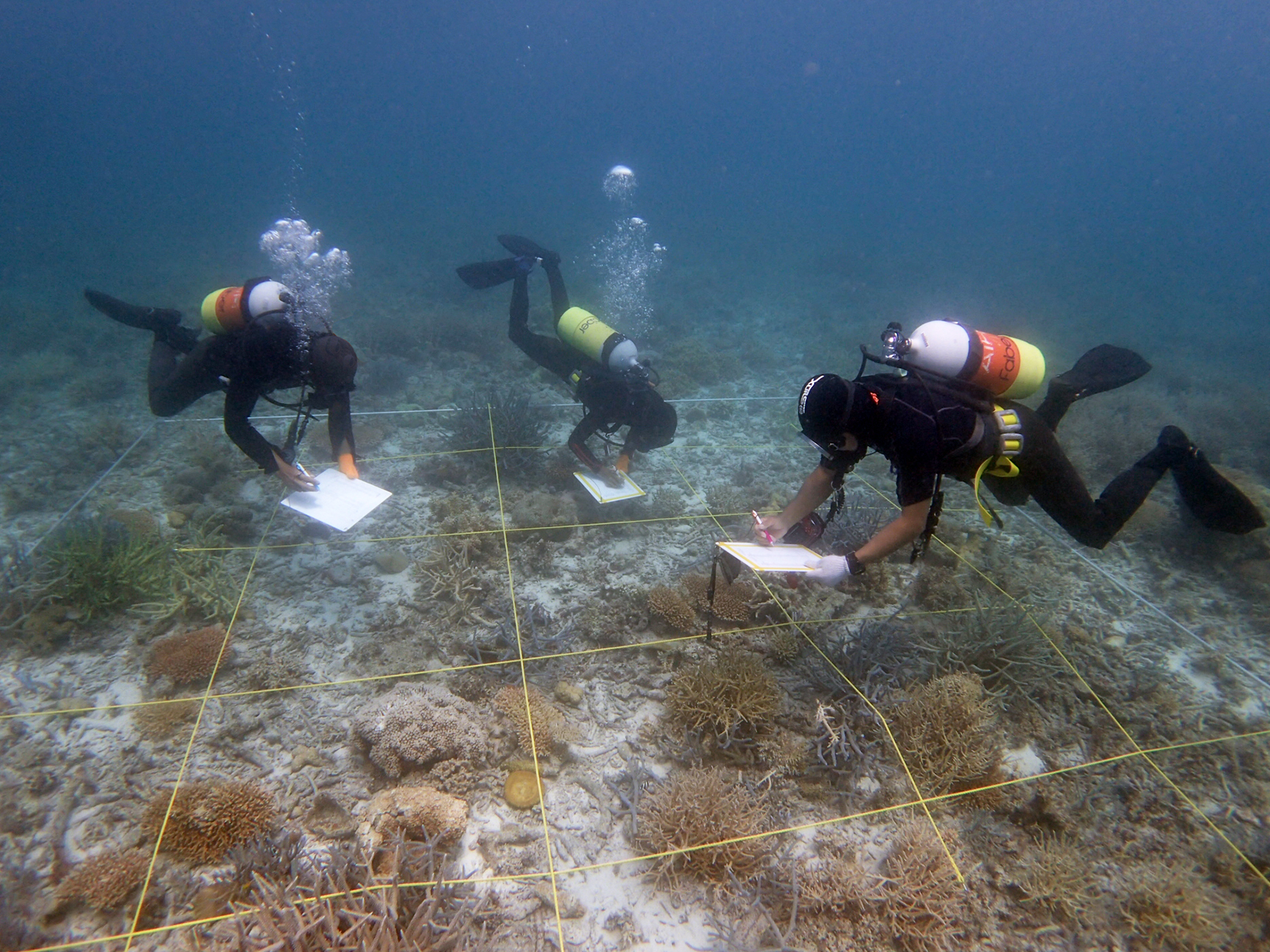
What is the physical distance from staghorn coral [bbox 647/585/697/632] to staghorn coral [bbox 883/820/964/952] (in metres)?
2.16

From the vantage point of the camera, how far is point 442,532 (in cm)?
590

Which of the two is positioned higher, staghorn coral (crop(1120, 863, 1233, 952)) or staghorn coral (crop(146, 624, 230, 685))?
staghorn coral (crop(1120, 863, 1233, 952))

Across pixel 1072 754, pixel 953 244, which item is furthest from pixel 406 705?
pixel 953 244

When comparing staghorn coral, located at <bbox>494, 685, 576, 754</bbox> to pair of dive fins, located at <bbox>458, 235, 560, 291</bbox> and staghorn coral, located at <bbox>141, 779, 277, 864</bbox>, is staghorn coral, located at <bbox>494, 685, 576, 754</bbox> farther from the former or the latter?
pair of dive fins, located at <bbox>458, 235, 560, 291</bbox>

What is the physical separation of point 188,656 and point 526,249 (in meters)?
6.63

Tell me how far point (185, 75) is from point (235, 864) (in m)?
Result: 148

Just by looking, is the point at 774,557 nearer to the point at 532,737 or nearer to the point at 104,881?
the point at 532,737

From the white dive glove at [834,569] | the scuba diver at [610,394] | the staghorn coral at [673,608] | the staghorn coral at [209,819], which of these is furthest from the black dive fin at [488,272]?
the staghorn coral at [209,819]

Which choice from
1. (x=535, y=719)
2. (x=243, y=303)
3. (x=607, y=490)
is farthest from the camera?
(x=607, y=490)

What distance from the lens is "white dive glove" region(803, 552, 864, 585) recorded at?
3.54 meters

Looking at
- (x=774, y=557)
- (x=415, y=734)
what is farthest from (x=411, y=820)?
(x=774, y=557)

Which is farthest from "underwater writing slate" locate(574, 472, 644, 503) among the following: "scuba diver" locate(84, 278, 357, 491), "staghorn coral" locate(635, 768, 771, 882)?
"staghorn coral" locate(635, 768, 771, 882)

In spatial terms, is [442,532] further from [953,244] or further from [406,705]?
[953,244]

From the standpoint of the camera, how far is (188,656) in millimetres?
4105
